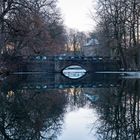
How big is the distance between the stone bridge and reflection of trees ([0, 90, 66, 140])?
37.2 metres

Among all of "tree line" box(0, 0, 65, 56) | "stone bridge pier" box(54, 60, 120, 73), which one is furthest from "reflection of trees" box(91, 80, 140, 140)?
"stone bridge pier" box(54, 60, 120, 73)

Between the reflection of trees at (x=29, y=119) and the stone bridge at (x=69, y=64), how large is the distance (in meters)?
37.2

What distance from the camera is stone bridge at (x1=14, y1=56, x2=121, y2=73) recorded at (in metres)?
57.3

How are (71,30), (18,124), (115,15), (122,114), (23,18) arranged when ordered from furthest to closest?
(71,30) < (115,15) < (23,18) < (122,114) < (18,124)

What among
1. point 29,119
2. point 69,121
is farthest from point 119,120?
point 29,119

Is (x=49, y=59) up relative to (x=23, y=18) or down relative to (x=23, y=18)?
down

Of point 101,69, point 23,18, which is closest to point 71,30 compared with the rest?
point 101,69

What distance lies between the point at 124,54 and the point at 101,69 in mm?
4702

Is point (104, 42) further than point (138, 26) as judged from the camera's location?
Yes

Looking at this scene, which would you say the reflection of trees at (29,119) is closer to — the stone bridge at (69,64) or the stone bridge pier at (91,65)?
the stone bridge at (69,64)

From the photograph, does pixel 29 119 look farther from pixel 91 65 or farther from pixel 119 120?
pixel 91 65

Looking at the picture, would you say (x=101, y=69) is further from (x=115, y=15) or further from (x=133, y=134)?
(x=133, y=134)

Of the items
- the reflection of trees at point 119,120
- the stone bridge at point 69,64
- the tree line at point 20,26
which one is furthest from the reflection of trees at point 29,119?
the stone bridge at point 69,64

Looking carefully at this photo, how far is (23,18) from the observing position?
39719mm
